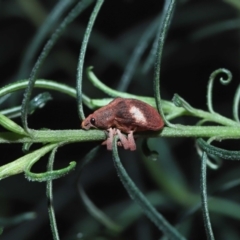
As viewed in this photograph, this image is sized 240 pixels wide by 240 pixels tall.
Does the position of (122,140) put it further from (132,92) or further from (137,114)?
(132,92)

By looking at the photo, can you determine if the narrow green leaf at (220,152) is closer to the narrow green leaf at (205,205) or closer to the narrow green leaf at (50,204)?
→ the narrow green leaf at (205,205)

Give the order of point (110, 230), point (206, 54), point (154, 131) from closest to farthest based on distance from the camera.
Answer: point (154, 131) → point (110, 230) → point (206, 54)

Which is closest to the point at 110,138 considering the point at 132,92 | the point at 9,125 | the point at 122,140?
the point at 122,140

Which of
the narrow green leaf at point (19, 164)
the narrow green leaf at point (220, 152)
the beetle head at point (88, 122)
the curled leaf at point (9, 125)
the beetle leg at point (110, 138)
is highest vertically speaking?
the curled leaf at point (9, 125)

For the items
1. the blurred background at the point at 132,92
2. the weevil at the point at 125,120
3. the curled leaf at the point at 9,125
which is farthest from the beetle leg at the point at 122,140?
the blurred background at the point at 132,92


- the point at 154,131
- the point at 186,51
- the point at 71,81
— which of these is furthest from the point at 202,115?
the point at 186,51

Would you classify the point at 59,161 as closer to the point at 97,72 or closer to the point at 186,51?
the point at 97,72
